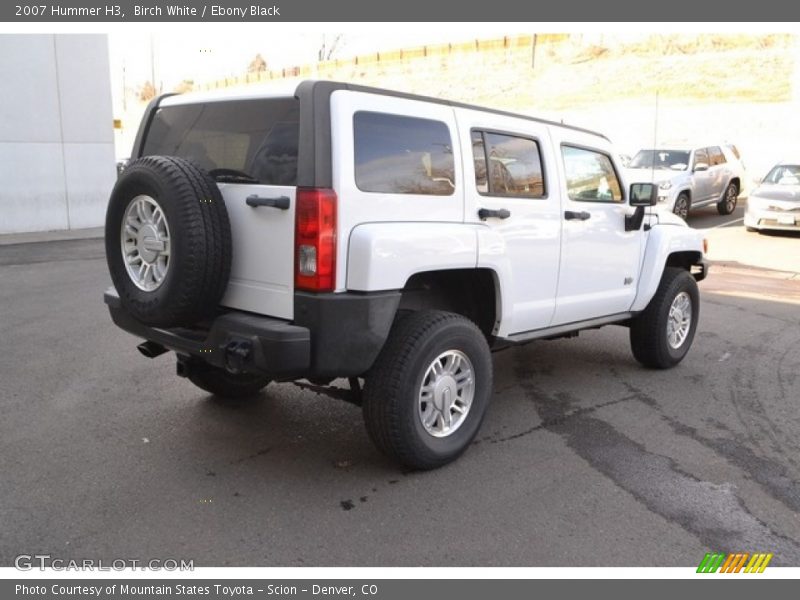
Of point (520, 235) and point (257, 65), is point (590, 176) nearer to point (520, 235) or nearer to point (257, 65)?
point (520, 235)

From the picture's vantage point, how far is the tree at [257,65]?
62625 mm

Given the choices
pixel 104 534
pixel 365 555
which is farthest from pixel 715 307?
pixel 104 534

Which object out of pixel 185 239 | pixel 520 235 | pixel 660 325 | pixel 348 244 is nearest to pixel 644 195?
pixel 660 325

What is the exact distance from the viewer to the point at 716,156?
17672 millimetres

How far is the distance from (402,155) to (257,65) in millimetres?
65074

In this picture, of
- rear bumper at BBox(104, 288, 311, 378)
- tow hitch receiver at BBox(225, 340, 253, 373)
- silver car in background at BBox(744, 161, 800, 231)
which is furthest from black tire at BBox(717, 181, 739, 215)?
tow hitch receiver at BBox(225, 340, 253, 373)

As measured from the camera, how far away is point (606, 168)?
5.59m

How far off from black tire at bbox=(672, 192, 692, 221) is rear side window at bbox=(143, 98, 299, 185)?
13479 mm

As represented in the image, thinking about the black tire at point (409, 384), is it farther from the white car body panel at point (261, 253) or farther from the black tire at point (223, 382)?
the black tire at point (223, 382)

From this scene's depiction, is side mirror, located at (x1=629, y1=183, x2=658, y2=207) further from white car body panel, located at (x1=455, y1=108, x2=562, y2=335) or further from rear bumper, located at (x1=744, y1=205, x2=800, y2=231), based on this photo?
rear bumper, located at (x1=744, y1=205, x2=800, y2=231)

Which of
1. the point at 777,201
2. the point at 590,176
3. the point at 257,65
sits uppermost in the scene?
the point at 257,65

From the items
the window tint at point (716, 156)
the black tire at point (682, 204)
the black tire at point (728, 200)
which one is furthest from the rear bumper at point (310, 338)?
the black tire at point (728, 200)

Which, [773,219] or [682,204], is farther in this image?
[682,204]

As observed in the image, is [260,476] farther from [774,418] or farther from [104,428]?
[774,418]
